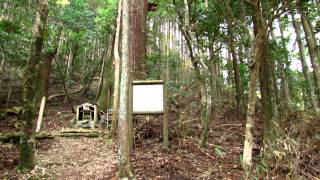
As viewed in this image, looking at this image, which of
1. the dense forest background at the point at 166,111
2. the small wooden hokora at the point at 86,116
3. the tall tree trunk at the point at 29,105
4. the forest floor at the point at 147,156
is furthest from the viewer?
the small wooden hokora at the point at 86,116

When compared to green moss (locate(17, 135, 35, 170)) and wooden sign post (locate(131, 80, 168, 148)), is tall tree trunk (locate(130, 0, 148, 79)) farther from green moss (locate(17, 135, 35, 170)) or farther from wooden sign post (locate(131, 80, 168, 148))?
green moss (locate(17, 135, 35, 170))

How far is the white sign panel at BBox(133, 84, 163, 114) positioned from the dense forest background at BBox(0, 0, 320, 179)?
0.58 ft

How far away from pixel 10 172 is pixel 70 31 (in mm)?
9836

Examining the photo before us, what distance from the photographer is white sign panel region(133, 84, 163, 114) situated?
6.72m

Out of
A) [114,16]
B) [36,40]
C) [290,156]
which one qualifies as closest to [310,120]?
[290,156]

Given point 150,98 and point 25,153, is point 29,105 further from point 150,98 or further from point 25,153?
point 150,98

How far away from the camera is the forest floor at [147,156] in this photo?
584cm

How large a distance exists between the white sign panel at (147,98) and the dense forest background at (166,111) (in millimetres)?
176

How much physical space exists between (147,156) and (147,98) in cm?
114

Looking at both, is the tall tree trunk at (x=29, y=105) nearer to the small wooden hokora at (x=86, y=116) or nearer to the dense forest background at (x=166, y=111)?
the dense forest background at (x=166, y=111)

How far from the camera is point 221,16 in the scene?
9.10 metres

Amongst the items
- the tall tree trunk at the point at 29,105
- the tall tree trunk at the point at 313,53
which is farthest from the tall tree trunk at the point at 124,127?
the tall tree trunk at the point at 313,53

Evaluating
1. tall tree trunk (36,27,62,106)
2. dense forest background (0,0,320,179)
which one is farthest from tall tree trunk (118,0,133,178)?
tall tree trunk (36,27,62,106)

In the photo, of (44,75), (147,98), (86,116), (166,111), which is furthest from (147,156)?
(44,75)
